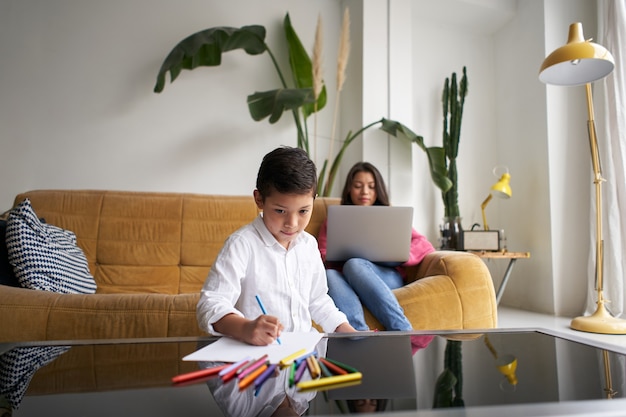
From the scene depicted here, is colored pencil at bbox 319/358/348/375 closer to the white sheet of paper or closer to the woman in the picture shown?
the white sheet of paper

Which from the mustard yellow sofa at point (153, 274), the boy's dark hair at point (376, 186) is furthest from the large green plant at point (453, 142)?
the mustard yellow sofa at point (153, 274)

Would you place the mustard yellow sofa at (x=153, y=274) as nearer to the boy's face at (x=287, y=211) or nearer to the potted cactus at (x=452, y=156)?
the boy's face at (x=287, y=211)

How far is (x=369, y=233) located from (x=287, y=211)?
813 millimetres

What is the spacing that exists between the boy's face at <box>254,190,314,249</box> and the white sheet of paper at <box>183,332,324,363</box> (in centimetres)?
26

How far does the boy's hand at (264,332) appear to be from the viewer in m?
0.65

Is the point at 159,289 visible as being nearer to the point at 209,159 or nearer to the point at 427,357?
the point at 209,159

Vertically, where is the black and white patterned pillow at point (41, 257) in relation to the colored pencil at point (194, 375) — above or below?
above

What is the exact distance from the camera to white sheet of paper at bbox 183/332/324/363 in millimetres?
579

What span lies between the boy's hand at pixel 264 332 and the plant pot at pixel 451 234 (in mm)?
2385

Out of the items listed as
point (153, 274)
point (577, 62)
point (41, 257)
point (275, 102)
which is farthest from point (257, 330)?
point (577, 62)

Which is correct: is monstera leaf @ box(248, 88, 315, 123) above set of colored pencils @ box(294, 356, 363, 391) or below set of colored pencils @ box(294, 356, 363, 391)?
above

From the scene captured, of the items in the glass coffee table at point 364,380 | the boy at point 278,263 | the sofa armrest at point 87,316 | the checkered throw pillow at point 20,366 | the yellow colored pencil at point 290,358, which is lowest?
the sofa armrest at point 87,316

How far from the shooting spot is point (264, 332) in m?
0.65

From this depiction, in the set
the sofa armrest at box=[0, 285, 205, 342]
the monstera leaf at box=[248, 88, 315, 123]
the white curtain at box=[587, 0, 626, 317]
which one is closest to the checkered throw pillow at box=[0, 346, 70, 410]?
the sofa armrest at box=[0, 285, 205, 342]
